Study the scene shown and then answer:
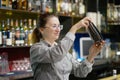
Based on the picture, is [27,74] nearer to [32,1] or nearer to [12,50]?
[12,50]

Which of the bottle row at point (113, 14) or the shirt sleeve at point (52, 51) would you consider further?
the bottle row at point (113, 14)

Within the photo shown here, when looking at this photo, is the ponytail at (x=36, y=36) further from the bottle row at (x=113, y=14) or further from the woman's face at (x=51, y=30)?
the bottle row at (x=113, y=14)

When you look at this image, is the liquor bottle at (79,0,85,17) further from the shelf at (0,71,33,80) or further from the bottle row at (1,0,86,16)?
the shelf at (0,71,33,80)

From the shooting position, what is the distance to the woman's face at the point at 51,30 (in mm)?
1815

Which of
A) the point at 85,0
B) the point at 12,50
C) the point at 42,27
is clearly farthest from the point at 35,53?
the point at 85,0

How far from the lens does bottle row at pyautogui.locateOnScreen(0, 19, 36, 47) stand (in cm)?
322

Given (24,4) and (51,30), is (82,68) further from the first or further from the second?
(24,4)

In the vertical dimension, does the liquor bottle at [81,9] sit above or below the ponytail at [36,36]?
above

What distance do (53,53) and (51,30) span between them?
0.20 metres

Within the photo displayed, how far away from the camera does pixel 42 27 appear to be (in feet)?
6.26

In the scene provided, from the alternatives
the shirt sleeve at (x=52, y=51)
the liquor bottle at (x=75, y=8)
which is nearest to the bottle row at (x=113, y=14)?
the liquor bottle at (x=75, y=8)

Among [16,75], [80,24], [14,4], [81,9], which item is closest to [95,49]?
[80,24]

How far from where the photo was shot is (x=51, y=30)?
1.82 meters

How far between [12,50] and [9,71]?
1.34 ft
